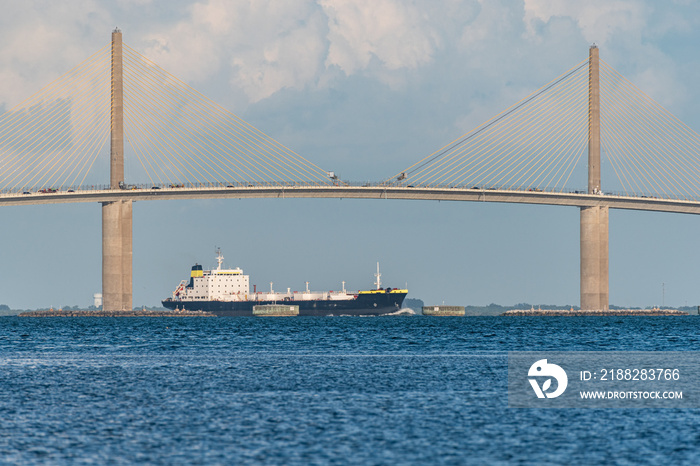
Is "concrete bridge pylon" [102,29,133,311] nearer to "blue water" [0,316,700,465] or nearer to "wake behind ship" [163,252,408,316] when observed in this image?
"wake behind ship" [163,252,408,316]

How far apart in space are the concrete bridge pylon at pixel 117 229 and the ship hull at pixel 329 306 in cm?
3090

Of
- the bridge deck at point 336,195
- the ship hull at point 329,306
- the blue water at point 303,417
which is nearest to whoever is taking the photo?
the blue water at point 303,417

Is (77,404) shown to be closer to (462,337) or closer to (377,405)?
(377,405)

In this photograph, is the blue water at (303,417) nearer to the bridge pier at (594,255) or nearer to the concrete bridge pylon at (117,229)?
the concrete bridge pylon at (117,229)

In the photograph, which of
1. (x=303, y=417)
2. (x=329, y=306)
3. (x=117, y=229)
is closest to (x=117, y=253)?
(x=117, y=229)

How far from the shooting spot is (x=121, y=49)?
12312 centimetres

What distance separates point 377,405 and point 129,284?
309 feet

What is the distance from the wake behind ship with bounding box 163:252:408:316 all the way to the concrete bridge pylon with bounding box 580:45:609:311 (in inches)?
1328

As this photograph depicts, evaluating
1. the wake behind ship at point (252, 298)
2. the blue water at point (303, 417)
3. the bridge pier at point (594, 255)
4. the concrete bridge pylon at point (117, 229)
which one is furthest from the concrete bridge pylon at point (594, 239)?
the blue water at point (303, 417)

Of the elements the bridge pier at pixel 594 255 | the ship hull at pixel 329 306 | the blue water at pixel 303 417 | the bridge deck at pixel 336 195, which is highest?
the bridge deck at pixel 336 195

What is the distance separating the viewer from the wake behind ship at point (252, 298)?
5837 inches

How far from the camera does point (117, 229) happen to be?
11888 centimetres

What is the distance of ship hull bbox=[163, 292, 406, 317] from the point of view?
14762 centimetres

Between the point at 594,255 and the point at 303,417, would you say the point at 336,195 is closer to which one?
the point at 594,255
